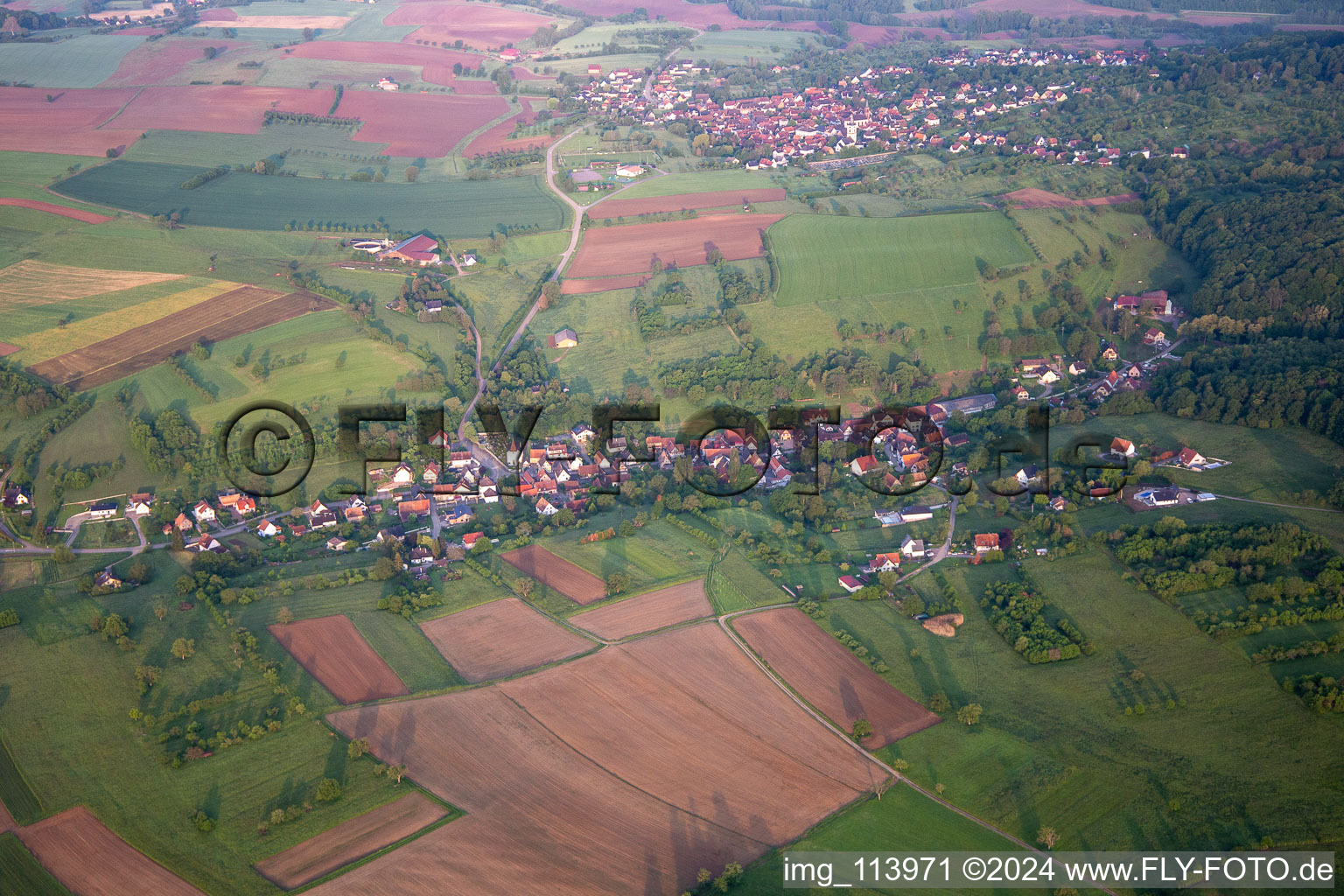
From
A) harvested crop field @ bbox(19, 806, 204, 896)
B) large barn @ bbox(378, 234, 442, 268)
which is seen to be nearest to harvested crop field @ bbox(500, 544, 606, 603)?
harvested crop field @ bbox(19, 806, 204, 896)

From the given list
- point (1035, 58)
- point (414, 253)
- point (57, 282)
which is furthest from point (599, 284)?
point (1035, 58)

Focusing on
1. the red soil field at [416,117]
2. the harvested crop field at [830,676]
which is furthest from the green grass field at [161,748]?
the red soil field at [416,117]

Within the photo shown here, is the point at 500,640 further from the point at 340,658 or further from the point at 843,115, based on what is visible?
the point at 843,115

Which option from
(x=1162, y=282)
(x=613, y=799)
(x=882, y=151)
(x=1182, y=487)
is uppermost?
(x=882, y=151)

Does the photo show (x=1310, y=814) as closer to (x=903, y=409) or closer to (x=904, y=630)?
(x=904, y=630)

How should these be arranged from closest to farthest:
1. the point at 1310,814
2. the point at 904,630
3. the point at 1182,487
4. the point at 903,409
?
the point at 1310,814
the point at 904,630
the point at 1182,487
the point at 903,409

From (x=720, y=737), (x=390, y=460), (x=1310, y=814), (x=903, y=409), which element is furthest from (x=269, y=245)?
(x=1310, y=814)
